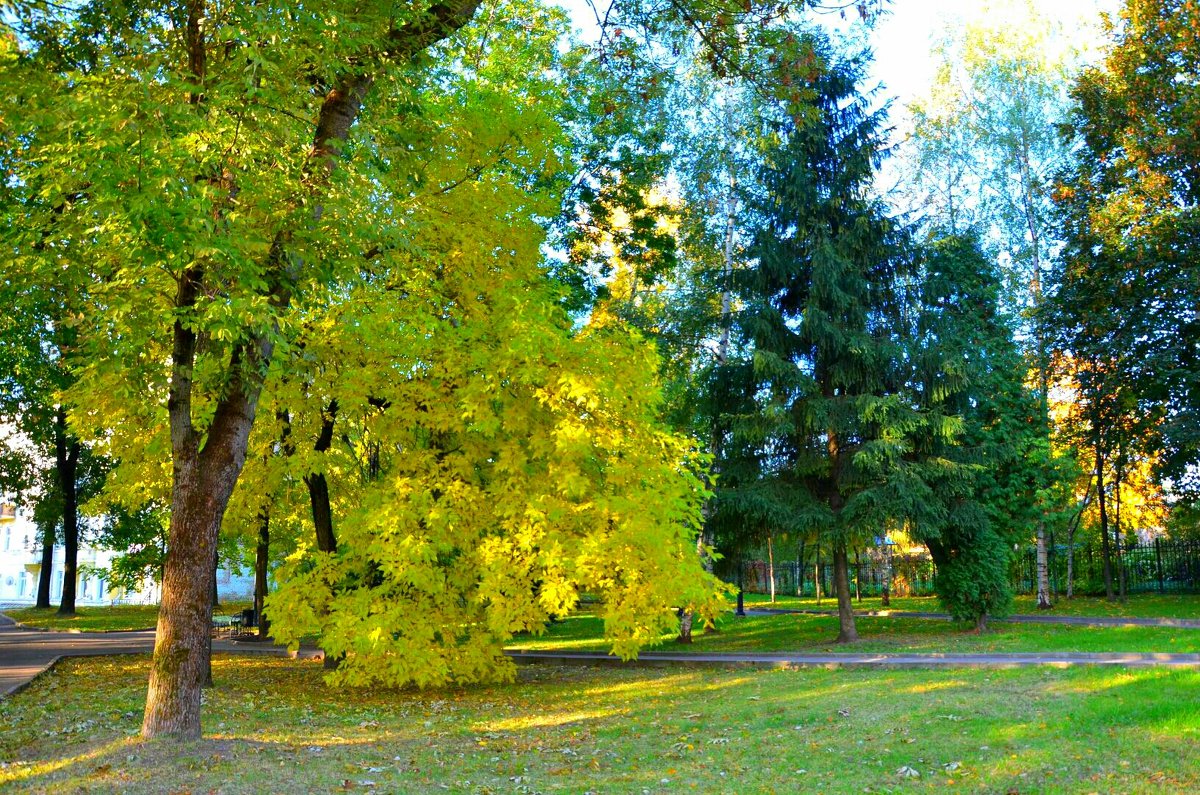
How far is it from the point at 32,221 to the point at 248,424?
8.88 ft

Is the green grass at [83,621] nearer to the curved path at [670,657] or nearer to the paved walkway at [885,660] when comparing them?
the curved path at [670,657]

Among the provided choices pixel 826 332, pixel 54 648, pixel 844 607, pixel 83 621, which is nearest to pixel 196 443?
pixel 826 332

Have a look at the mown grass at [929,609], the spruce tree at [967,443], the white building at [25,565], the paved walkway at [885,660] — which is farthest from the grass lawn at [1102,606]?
the white building at [25,565]

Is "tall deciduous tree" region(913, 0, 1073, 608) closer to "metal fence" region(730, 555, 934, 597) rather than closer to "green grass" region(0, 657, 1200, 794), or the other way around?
"metal fence" region(730, 555, 934, 597)

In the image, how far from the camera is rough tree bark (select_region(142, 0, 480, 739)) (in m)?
8.37

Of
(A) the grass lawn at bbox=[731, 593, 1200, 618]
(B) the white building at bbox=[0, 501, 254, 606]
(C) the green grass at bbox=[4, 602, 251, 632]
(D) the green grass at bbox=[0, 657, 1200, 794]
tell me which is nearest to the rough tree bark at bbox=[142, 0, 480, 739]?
(D) the green grass at bbox=[0, 657, 1200, 794]

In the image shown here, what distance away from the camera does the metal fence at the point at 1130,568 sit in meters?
28.8

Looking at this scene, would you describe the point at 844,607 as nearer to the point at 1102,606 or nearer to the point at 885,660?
the point at 885,660

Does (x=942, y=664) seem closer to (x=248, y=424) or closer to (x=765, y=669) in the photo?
(x=765, y=669)

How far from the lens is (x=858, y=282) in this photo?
1928 centimetres

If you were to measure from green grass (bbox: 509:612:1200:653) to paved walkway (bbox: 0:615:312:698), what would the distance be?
7138 mm

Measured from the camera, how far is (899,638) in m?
18.9

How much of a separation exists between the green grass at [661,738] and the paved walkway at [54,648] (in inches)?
87.6

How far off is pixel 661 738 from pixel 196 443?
5595mm
